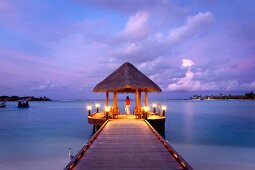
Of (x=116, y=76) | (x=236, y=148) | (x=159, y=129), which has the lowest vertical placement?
(x=236, y=148)

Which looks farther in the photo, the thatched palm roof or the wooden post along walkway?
the thatched palm roof

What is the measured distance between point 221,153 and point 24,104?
70498mm

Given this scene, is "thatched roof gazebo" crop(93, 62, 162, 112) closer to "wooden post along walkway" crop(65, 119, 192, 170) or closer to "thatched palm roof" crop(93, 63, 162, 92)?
"thatched palm roof" crop(93, 63, 162, 92)

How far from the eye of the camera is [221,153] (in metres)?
15.1

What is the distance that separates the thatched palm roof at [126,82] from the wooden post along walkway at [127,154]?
20.1 ft

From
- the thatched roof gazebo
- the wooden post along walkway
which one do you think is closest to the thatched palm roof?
the thatched roof gazebo

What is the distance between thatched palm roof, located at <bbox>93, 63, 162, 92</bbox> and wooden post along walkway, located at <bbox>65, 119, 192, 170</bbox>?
6.11 meters

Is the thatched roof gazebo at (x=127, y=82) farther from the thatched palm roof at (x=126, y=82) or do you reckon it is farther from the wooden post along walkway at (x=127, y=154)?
the wooden post along walkway at (x=127, y=154)

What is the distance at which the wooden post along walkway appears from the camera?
6113 millimetres

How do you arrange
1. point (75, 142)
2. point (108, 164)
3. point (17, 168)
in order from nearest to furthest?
point (108, 164)
point (17, 168)
point (75, 142)

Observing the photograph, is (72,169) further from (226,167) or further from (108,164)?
(226,167)

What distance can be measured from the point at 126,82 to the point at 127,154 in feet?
29.3

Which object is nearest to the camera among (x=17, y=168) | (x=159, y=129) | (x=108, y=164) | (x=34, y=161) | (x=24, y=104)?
(x=108, y=164)

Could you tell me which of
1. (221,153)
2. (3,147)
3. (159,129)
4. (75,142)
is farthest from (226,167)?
(3,147)
